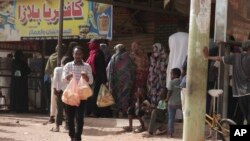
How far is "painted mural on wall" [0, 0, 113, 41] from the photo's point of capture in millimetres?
12539

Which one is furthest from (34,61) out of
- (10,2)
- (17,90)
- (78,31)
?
(78,31)

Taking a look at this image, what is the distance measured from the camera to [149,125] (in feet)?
32.8

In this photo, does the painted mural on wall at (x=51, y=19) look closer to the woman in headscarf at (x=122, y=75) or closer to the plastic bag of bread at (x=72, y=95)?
the woman in headscarf at (x=122, y=75)

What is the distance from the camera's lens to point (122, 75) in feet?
35.9

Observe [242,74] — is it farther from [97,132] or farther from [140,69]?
[97,132]

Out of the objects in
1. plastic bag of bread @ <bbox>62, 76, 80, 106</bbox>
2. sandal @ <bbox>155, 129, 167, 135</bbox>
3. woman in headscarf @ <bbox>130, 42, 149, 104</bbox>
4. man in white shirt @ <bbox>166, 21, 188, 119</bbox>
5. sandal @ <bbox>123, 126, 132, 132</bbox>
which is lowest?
sandal @ <bbox>123, 126, 132, 132</bbox>

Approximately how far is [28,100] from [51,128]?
3986mm

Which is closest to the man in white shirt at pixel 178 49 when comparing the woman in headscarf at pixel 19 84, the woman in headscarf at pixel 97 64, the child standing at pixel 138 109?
the child standing at pixel 138 109

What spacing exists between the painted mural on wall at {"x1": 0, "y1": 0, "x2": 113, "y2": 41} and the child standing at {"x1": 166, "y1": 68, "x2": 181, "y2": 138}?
10.2 ft

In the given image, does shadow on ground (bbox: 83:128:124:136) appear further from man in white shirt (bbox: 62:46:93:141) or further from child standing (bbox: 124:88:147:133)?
man in white shirt (bbox: 62:46:93:141)

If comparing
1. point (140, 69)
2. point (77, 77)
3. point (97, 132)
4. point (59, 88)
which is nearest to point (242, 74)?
point (77, 77)

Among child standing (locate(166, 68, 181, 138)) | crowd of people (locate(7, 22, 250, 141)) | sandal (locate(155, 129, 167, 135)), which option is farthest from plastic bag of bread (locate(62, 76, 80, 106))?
sandal (locate(155, 129, 167, 135))

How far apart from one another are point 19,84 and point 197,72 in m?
9.37

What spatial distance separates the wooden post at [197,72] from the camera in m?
6.39
